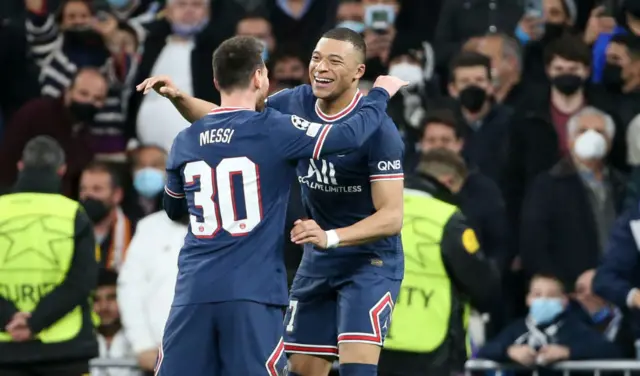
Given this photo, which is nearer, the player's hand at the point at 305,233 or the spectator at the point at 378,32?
the player's hand at the point at 305,233

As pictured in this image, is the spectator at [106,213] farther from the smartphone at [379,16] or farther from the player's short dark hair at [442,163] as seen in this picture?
the smartphone at [379,16]

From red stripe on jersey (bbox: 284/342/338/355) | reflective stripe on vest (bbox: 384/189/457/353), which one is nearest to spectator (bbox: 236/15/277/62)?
reflective stripe on vest (bbox: 384/189/457/353)

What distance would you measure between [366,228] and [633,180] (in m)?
3.94

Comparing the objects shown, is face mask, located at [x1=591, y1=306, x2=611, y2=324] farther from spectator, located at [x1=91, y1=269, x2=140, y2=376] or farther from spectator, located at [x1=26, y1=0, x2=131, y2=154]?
spectator, located at [x1=26, y1=0, x2=131, y2=154]

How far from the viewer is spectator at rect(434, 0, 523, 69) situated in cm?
1282

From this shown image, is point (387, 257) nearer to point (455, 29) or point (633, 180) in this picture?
point (633, 180)

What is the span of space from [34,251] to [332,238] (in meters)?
2.40

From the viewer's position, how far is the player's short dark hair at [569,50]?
11703mm

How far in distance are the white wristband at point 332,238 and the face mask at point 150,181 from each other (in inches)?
166

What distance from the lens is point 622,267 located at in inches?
384

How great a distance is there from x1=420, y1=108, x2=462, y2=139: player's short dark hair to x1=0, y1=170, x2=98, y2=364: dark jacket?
2787mm

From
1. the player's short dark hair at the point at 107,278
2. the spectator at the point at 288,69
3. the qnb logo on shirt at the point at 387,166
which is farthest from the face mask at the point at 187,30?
the qnb logo on shirt at the point at 387,166

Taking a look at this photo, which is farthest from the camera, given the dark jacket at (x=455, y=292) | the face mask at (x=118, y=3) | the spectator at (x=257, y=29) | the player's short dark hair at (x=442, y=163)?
the face mask at (x=118, y=3)

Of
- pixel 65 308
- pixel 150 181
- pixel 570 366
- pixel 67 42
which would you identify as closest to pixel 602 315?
pixel 570 366
